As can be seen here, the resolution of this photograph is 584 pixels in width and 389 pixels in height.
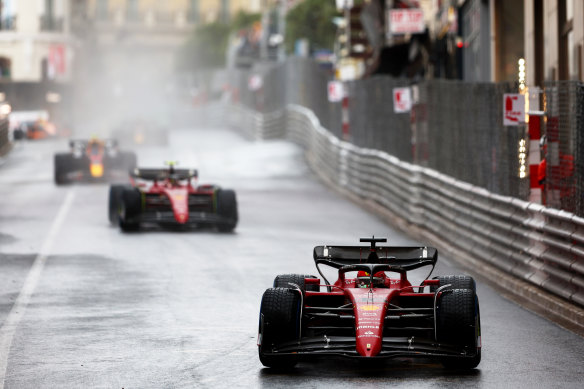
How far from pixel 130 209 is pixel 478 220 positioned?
20.3ft

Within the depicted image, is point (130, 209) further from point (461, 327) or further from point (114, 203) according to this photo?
point (461, 327)

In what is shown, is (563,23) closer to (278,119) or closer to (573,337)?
(573,337)

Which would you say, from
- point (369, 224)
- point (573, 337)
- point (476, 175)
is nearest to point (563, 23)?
point (369, 224)

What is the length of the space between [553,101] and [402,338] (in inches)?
200

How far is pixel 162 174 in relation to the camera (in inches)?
892

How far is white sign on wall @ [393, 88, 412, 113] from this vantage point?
2300cm

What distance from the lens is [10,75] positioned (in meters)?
92.8

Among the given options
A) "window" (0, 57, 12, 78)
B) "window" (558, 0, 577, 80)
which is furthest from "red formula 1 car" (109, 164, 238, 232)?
"window" (0, 57, 12, 78)

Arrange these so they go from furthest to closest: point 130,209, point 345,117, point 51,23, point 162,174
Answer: point 51,23, point 345,117, point 162,174, point 130,209

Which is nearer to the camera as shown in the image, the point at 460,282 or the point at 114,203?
the point at 460,282

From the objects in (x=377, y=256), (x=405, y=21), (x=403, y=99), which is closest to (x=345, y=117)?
(x=403, y=99)

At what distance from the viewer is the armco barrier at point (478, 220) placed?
1318cm

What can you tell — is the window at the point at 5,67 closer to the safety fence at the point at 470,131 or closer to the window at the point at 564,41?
the safety fence at the point at 470,131

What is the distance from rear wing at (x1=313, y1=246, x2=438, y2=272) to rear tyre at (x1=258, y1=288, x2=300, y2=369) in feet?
3.04
